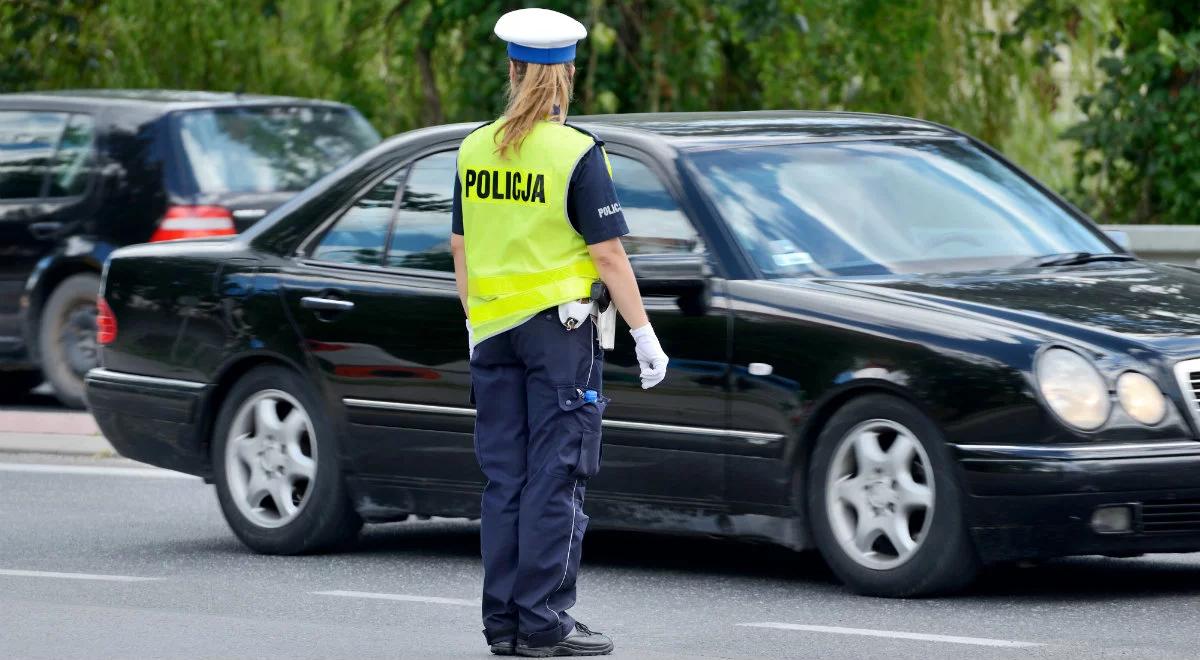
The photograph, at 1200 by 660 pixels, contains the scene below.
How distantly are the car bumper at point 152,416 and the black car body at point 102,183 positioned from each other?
409 cm

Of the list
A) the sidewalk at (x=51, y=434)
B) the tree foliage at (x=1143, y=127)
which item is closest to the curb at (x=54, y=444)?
the sidewalk at (x=51, y=434)

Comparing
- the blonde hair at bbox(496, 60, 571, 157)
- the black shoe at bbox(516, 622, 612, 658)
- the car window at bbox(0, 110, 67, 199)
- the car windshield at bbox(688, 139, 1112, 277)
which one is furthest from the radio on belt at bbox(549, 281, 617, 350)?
the car window at bbox(0, 110, 67, 199)

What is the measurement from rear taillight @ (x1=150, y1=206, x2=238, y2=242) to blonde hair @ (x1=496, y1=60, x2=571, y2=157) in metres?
7.27

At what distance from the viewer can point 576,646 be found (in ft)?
20.2

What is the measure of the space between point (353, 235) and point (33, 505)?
238 centimetres

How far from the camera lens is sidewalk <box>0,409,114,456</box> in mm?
11875

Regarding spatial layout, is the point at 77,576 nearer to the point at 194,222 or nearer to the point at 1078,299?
the point at 1078,299

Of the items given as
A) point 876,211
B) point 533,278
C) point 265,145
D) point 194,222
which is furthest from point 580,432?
point 265,145

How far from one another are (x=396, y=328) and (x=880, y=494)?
6.10 ft

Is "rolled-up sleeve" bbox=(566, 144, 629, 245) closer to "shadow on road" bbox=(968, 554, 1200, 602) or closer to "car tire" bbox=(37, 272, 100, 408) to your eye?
"shadow on road" bbox=(968, 554, 1200, 602)

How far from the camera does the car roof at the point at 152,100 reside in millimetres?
13539

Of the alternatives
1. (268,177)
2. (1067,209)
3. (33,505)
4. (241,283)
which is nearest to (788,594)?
(1067,209)

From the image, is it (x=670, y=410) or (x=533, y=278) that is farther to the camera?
(x=670, y=410)

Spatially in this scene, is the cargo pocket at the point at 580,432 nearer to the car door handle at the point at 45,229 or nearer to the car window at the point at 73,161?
the car window at the point at 73,161
